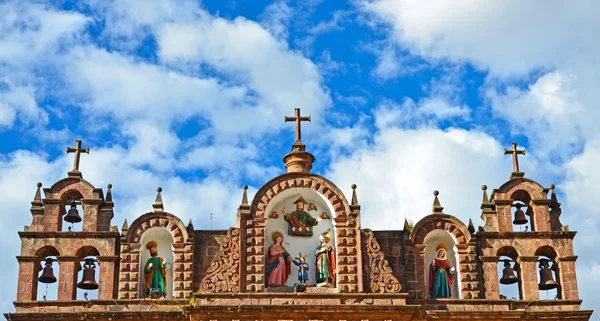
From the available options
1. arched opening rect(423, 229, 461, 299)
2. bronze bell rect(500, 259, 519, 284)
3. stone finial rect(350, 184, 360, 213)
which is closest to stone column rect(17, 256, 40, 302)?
stone finial rect(350, 184, 360, 213)

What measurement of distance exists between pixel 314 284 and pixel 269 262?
4.73 ft

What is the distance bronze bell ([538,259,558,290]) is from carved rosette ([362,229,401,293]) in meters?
4.46

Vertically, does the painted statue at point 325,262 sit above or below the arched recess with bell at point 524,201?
below

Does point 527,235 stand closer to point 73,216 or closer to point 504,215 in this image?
point 504,215

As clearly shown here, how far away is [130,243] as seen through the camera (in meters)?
37.9

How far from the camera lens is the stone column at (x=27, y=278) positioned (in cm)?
3731

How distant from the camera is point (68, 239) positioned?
3806 centimetres

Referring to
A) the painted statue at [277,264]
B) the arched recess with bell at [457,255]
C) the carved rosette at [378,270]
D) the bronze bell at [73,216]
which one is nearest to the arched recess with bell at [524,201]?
the arched recess with bell at [457,255]

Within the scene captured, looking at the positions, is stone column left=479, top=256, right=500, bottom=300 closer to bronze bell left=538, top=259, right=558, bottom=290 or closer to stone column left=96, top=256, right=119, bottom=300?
bronze bell left=538, top=259, right=558, bottom=290

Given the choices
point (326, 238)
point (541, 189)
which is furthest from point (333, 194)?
point (541, 189)

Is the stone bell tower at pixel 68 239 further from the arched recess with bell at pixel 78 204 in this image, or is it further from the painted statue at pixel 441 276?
the painted statue at pixel 441 276

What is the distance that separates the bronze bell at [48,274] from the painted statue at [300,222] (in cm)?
696

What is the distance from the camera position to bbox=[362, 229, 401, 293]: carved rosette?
3697 cm

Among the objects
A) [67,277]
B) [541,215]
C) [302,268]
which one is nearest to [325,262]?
[302,268]
